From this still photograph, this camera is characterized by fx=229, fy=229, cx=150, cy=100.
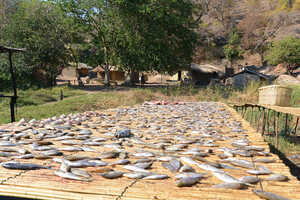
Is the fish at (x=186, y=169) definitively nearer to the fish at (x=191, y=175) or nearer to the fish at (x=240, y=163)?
the fish at (x=191, y=175)

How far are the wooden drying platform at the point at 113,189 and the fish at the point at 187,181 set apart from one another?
0.04 meters

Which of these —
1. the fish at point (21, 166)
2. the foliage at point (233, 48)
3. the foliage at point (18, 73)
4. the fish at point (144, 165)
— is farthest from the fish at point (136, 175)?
the foliage at point (233, 48)

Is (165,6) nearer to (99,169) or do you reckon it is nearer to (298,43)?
(99,169)

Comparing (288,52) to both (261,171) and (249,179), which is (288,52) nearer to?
(261,171)

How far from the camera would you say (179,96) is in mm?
12375

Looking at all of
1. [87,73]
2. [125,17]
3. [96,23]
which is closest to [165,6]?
A: [125,17]

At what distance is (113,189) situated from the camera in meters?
1.51

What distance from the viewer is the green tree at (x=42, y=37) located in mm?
18000

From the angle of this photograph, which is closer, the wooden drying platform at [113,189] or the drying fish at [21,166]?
the wooden drying platform at [113,189]

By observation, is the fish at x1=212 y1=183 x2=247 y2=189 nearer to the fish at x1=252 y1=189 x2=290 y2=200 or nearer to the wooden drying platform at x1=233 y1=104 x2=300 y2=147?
the fish at x1=252 y1=189 x2=290 y2=200

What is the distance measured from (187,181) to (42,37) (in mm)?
19463

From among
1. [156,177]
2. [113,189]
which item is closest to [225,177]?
[156,177]

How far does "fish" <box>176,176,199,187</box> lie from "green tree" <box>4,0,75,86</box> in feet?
58.9

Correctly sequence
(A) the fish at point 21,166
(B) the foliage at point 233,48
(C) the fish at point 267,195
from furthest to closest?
(B) the foliage at point 233,48 → (A) the fish at point 21,166 → (C) the fish at point 267,195
